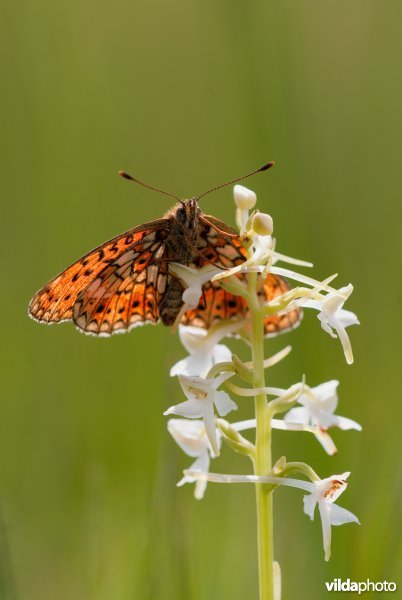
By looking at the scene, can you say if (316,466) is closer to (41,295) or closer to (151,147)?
(41,295)

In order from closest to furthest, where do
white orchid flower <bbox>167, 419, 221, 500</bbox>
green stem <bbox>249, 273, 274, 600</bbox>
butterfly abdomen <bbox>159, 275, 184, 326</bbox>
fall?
green stem <bbox>249, 273, 274, 600</bbox>
white orchid flower <bbox>167, 419, 221, 500</bbox>
butterfly abdomen <bbox>159, 275, 184, 326</bbox>

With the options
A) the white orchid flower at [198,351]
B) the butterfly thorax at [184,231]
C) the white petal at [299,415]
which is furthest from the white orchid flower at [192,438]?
the butterfly thorax at [184,231]

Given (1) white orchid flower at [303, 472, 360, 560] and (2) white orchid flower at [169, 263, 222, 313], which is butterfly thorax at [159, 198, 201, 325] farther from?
(1) white orchid flower at [303, 472, 360, 560]

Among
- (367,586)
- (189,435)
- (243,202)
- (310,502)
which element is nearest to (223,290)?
(243,202)

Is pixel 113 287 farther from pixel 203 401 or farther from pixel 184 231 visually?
pixel 203 401

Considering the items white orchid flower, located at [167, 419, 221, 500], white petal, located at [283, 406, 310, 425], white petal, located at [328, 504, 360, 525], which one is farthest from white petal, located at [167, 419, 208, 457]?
white petal, located at [328, 504, 360, 525]

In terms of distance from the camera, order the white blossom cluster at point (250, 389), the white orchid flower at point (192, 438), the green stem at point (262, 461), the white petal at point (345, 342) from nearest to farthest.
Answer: the green stem at point (262, 461) < the white blossom cluster at point (250, 389) < the white petal at point (345, 342) < the white orchid flower at point (192, 438)

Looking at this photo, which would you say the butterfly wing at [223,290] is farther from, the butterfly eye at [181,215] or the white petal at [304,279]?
the white petal at [304,279]
